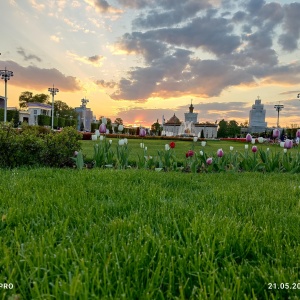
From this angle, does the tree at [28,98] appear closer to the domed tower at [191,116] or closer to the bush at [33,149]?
the domed tower at [191,116]

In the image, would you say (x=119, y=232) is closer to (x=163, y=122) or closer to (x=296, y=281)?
(x=296, y=281)

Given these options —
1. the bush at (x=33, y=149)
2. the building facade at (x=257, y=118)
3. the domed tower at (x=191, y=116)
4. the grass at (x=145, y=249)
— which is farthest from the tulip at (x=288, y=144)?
the building facade at (x=257, y=118)

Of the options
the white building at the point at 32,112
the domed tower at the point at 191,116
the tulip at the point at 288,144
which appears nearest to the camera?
the tulip at the point at 288,144

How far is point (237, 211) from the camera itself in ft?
7.60

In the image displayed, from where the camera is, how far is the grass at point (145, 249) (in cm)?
115

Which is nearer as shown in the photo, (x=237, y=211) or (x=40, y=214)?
(x=40, y=214)

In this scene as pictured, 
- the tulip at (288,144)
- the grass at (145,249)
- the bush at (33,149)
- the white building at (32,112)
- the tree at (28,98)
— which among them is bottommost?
the grass at (145,249)

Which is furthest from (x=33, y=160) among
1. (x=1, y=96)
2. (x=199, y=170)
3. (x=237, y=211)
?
(x=1, y=96)

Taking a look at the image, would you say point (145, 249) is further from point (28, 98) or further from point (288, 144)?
point (28, 98)

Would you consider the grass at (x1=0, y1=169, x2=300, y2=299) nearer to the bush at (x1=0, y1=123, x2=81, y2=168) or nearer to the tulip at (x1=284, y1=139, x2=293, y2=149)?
the bush at (x1=0, y1=123, x2=81, y2=168)

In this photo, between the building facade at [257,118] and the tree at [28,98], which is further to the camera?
the building facade at [257,118]

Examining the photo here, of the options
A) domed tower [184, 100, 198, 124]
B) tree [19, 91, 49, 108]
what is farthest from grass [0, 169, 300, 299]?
tree [19, 91, 49, 108]

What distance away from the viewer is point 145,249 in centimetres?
140

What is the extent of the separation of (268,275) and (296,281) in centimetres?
11
